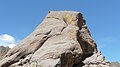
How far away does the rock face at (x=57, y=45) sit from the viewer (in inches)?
1067

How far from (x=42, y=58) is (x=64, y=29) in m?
5.48

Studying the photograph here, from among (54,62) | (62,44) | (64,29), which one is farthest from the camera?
(64,29)

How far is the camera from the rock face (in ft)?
88.9

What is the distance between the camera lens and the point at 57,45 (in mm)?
28281

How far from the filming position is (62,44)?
93.1 ft

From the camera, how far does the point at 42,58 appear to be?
26.7 m

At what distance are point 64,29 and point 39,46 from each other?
3.34 meters

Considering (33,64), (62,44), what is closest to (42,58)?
(33,64)

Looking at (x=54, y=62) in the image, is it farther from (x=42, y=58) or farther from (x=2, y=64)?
(x=2, y=64)

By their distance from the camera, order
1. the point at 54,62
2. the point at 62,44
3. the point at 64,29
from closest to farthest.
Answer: the point at 54,62, the point at 62,44, the point at 64,29

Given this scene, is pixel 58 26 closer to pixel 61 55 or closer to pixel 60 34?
pixel 60 34

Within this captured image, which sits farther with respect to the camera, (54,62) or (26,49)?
(26,49)

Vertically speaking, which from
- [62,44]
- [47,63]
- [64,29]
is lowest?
[47,63]

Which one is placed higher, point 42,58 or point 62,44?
point 62,44
